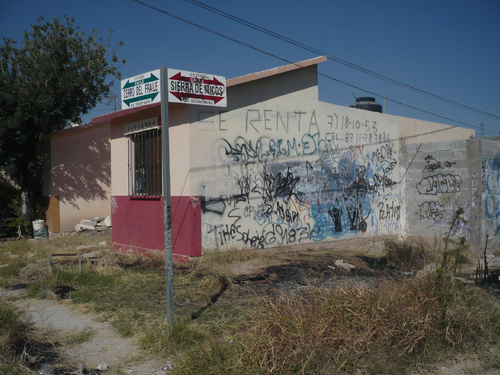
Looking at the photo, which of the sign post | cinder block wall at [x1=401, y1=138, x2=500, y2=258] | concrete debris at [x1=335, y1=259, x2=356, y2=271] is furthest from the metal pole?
cinder block wall at [x1=401, y1=138, x2=500, y2=258]

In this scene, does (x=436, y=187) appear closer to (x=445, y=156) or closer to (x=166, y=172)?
(x=445, y=156)

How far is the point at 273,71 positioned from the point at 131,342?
6799mm

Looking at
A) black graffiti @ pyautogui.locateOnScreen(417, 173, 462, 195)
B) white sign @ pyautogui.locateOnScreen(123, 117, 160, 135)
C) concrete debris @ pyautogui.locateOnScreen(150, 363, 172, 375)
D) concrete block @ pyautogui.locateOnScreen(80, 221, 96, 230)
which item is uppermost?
white sign @ pyautogui.locateOnScreen(123, 117, 160, 135)

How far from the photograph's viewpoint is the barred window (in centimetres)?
927

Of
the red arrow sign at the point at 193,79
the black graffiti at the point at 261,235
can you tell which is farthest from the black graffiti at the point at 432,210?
the red arrow sign at the point at 193,79

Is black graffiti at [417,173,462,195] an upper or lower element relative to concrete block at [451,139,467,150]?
lower

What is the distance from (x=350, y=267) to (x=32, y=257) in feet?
23.7

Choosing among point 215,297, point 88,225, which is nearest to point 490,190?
point 215,297

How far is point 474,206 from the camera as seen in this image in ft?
34.1

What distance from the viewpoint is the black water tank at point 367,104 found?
1374cm

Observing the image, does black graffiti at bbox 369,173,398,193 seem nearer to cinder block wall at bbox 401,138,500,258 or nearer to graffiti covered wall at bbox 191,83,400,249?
graffiti covered wall at bbox 191,83,400,249

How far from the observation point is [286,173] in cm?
1000

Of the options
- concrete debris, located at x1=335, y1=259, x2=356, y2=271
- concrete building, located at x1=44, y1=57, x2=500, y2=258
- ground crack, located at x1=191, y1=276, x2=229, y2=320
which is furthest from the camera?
concrete building, located at x1=44, y1=57, x2=500, y2=258

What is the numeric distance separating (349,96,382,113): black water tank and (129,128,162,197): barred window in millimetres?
7419
